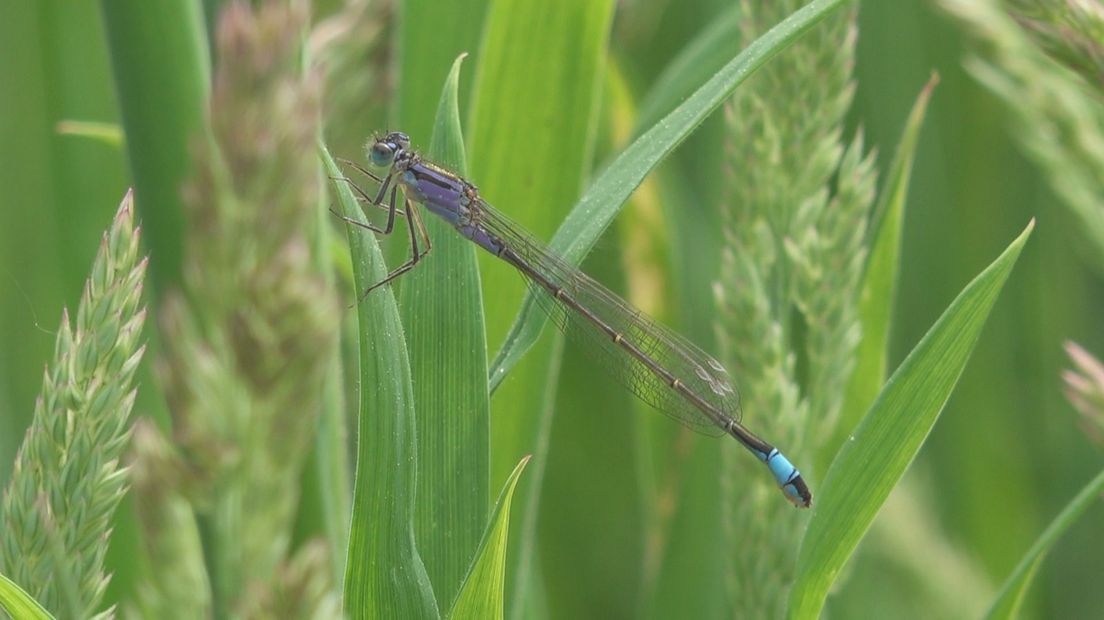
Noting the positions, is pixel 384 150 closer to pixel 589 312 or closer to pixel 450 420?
pixel 589 312

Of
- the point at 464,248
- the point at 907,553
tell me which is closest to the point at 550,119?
the point at 464,248

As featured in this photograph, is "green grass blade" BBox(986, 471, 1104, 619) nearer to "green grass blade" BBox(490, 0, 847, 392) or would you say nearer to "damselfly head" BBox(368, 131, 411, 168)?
"green grass blade" BBox(490, 0, 847, 392)

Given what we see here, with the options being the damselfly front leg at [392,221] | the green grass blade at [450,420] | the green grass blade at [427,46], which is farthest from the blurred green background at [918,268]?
the green grass blade at [450,420]

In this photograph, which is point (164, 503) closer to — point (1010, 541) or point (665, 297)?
point (665, 297)

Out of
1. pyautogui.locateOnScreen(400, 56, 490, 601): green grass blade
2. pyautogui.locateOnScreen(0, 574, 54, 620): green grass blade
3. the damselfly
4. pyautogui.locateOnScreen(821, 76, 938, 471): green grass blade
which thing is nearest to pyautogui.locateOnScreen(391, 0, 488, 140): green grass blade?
the damselfly

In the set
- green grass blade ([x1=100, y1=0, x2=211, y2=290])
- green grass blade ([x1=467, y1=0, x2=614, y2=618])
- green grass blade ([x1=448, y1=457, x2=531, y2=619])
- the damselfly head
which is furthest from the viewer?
the damselfly head

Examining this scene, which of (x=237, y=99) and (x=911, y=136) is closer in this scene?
(x=237, y=99)

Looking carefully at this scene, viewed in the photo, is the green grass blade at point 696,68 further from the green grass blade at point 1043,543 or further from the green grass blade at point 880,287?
the green grass blade at point 1043,543
